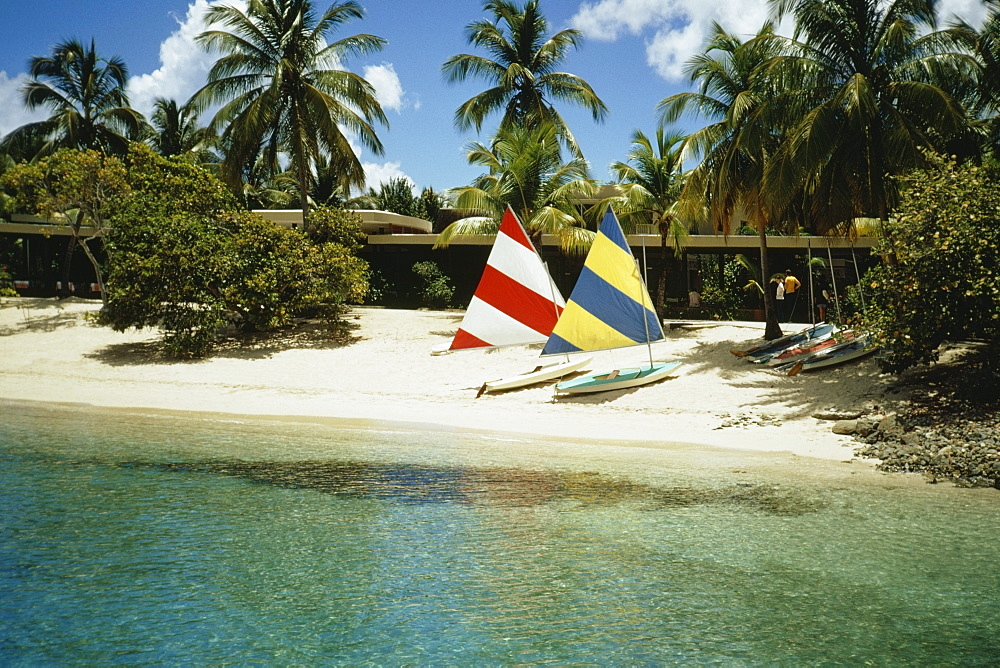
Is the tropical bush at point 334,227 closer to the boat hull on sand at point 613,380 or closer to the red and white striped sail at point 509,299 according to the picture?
the red and white striped sail at point 509,299

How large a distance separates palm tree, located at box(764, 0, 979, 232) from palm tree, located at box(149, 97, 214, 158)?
2595cm

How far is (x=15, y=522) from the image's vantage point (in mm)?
9383

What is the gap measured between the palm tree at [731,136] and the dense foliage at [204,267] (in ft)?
35.7

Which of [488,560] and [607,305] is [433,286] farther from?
[488,560]

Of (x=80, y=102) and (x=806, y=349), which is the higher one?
(x=80, y=102)

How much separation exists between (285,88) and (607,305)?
15.8 meters

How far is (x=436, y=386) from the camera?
1897 centimetres

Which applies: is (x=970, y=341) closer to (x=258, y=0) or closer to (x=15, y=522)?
(x=15, y=522)

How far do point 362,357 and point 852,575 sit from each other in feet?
52.6

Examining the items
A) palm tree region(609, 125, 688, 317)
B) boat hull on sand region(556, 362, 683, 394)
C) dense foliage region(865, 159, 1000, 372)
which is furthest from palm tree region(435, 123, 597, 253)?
dense foliage region(865, 159, 1000, 372)

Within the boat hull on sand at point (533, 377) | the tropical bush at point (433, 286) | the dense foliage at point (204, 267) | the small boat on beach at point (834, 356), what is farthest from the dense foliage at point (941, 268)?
the tropical bush at point (433, 286)

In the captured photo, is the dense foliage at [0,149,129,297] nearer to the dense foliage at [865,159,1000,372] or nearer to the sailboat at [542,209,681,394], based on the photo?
the sailboat at [542,209,681,394]

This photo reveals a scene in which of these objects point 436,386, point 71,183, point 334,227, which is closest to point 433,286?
point 334,227

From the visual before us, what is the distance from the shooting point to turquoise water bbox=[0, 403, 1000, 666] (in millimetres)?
6250
